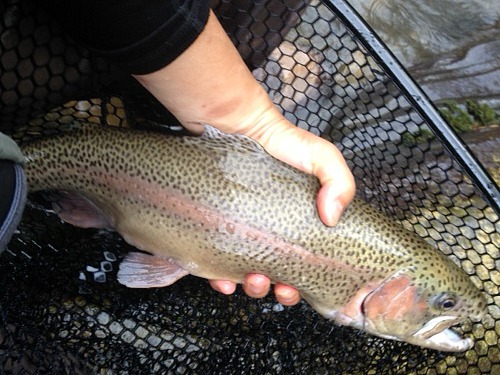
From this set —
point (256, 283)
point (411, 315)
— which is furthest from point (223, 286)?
point (411, 315)

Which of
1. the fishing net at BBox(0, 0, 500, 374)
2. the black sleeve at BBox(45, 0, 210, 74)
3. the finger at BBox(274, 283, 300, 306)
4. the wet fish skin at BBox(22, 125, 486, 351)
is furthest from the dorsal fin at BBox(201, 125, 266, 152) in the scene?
the finger at BBox(274, 283, 300, 306)

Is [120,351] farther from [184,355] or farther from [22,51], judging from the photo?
[22,51]

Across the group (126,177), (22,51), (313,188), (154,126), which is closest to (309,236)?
(313,188)

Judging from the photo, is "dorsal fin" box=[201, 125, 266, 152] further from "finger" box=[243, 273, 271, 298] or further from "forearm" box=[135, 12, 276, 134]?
"finger" box=[243, 273, 271, 298]

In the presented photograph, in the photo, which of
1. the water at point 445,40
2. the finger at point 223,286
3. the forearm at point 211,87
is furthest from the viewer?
the water at point 445,40

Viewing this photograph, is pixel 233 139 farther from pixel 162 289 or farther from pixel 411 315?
pixel 411 315

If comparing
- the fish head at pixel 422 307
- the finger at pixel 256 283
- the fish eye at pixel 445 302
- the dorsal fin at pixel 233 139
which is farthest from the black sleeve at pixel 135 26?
the fish eye at pixel 445 302

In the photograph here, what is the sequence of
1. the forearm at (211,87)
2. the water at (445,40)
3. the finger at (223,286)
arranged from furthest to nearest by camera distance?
the water at (445,40) → the finger at (223,286) → the forearm at (211,87)

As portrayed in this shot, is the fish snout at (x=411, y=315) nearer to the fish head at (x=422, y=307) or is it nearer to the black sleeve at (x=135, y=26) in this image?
the fish head at (x=422, y=307)
